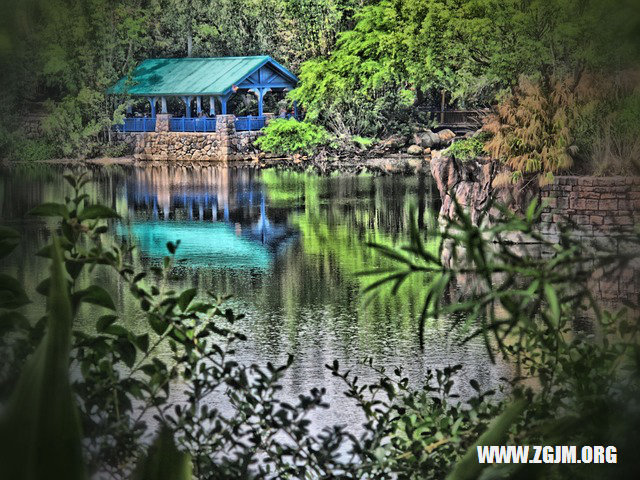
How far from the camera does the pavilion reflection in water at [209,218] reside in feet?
32.0

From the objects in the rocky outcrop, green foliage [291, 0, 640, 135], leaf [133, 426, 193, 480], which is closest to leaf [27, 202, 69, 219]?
leaf [133, 426, 193, 480]

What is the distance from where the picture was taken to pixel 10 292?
1257mm

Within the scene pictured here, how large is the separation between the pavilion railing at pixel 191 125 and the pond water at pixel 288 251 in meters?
1.25

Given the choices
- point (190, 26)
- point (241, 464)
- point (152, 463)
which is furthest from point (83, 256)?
point (190, 26)

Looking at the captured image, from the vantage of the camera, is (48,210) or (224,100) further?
(224,100)

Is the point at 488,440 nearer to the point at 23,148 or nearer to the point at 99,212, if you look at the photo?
the point at 99,212

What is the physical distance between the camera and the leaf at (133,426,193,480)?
0.44 meters

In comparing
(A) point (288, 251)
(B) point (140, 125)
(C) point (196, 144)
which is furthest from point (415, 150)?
(A) point (288, 251)

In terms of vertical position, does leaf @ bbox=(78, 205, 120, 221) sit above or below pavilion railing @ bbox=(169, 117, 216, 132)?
above

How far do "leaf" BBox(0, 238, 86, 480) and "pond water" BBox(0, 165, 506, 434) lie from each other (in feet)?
0.98

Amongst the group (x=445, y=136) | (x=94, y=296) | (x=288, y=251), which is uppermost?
(x=94, y=296)

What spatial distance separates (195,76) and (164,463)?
18.2 m

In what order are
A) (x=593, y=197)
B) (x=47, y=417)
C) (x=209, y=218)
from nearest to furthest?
(x=47, y=417), (x=593, y=197), (x=209, y=218)

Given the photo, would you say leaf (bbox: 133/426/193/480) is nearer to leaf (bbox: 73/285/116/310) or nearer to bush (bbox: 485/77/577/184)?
leaf (bbox: 73/285/116/310)
